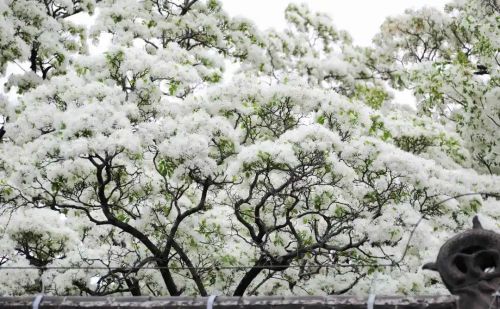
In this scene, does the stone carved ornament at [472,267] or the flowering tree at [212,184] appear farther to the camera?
the flowering tree at [212,184]

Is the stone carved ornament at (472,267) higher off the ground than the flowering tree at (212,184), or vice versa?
the flowering tree at (212,184)

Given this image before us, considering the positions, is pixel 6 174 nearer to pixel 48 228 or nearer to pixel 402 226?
pixel 48 228

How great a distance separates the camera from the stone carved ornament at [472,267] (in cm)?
634

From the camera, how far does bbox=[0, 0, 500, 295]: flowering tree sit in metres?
12.8

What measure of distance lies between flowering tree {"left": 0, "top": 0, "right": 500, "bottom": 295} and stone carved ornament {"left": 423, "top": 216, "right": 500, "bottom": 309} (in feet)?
19.1

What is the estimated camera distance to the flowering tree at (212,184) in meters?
12.8

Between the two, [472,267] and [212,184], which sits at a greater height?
[212,184]

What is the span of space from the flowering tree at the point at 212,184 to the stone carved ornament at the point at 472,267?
5819 mm

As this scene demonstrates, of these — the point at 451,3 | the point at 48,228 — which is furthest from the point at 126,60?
the point at 451,3

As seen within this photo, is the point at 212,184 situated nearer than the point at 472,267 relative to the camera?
No

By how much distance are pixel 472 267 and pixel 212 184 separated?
7305 mm

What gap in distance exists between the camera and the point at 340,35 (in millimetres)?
26047

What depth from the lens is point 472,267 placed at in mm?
6418

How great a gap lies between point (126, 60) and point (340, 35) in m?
13.4
